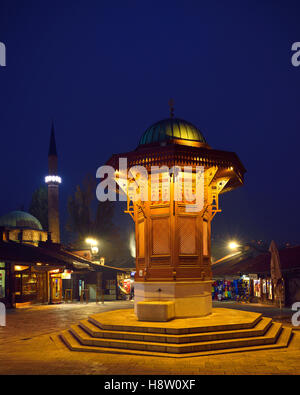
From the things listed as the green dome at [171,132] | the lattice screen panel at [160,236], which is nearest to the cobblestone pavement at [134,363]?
the lattice screen panel at [160,236]

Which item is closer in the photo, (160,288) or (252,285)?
(160,288)

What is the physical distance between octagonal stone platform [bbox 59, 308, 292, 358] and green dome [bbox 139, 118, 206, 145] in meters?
6.57

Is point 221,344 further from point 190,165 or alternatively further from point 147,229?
point 190,165

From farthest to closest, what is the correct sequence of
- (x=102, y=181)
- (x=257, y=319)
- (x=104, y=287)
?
(x=104, y=287) → (x=102, y=181) → (x=257, y=319)

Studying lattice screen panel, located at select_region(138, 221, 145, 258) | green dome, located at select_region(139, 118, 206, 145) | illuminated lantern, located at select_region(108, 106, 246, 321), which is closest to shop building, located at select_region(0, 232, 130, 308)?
lattice screen panel, located at select_region(138, 221, 145, 258)

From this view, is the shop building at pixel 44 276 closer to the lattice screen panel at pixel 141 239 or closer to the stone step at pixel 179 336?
the lattice screen panel at pixel 141 239

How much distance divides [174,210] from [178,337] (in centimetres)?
507

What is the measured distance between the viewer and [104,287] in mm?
37875

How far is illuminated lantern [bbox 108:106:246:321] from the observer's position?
44.4ft

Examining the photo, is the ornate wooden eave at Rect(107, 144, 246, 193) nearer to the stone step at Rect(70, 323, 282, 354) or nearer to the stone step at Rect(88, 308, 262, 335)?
the stone step at Rect(88, 308, 262, 335)

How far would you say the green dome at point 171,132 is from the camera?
48.5 feet

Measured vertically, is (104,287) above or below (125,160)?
below
